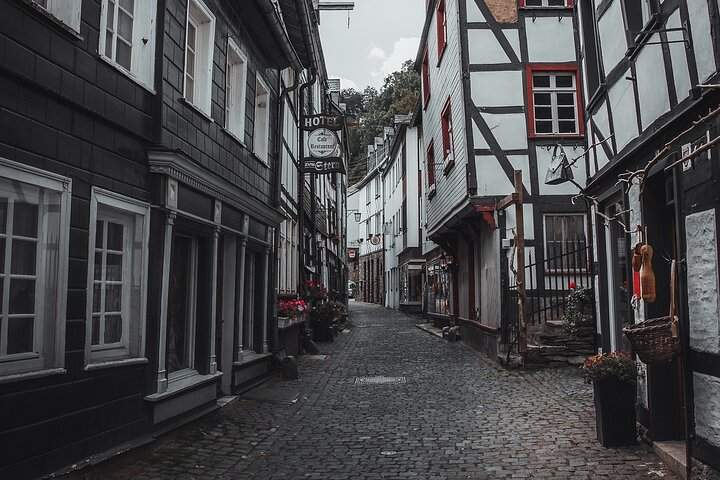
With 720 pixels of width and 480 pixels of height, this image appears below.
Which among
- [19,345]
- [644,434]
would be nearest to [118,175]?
[19,345]

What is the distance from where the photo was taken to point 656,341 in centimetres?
519

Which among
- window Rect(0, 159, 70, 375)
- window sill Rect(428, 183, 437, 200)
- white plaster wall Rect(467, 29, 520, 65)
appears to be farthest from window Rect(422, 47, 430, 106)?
window Rect(0, 159, 70, 375)

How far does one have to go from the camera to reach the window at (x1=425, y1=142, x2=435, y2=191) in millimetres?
21200

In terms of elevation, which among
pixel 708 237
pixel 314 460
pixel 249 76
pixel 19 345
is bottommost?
pixel 314 460

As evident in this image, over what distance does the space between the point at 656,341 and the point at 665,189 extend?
1.71m

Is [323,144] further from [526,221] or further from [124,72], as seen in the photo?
[124,72]

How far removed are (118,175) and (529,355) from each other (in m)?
8.31

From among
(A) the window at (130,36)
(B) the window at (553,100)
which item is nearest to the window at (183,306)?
(A) the window at (130,36)

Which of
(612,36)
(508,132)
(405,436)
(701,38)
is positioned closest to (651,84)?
(701,38)

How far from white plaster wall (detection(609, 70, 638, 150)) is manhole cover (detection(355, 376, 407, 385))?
545cm

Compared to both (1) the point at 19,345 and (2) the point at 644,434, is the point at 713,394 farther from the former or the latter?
(1) the point at 19,345

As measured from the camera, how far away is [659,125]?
594 cm

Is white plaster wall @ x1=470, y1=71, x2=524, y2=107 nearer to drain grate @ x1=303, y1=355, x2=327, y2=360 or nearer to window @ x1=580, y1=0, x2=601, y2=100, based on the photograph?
window @ x1=580, y1=0, x2=601, y2=100

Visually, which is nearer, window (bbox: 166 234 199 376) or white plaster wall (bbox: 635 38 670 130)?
white plaster wall (bbox: 635 38 670 130)
